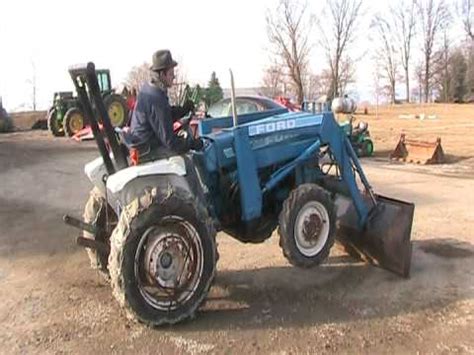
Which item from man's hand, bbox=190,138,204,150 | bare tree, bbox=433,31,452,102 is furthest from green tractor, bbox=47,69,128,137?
bare tree, bbox=433,31,452,102

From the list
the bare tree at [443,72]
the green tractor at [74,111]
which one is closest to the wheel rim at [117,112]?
the green tractor at [74,111]

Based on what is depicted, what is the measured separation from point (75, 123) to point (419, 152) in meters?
11.5

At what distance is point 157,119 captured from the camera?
16.4 ft

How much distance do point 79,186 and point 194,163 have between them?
7159 mm

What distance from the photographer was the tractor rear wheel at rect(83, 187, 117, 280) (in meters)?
5.84

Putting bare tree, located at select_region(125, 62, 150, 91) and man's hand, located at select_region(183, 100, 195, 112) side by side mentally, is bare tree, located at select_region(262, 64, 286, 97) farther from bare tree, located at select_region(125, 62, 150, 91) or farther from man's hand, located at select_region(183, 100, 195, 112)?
man's hand, located at select_region(183, 100, 195, 112)

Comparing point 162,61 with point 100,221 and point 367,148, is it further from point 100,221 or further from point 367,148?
point 367,148

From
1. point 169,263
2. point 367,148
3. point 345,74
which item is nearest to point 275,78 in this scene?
point 345,74

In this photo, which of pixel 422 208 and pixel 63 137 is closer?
pixel 422 208

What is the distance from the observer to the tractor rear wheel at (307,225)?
18.8 feet

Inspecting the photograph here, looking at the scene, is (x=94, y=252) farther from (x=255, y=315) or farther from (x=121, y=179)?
(x=255, y=315)

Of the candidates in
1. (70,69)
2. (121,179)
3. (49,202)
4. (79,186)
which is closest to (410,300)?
(121,179)

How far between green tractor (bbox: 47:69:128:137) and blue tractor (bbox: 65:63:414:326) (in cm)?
1378

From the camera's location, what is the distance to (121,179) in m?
4.97
